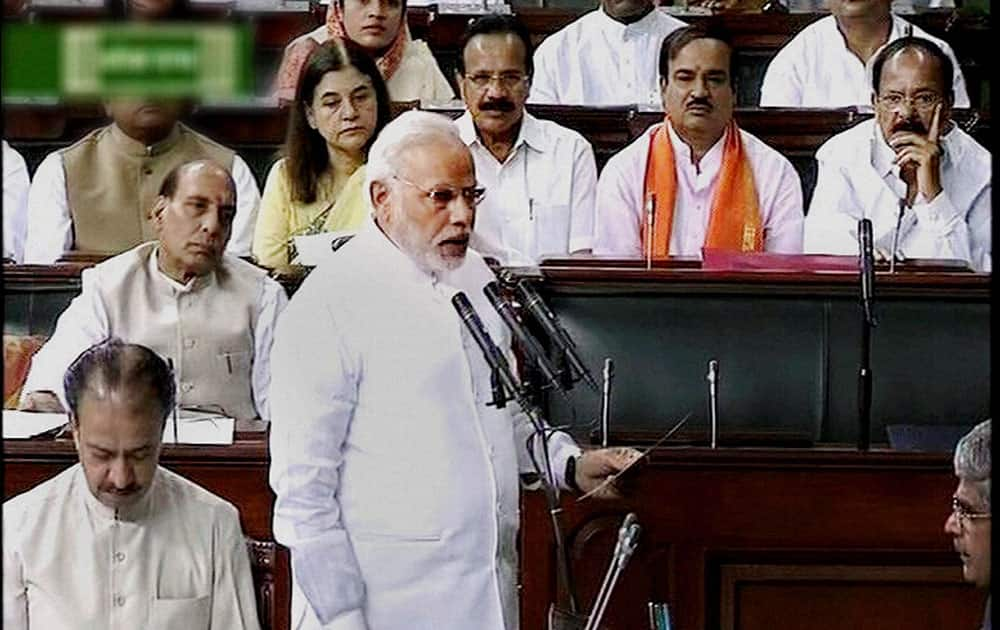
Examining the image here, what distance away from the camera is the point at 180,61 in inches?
36.4

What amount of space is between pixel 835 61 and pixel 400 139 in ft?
10.7

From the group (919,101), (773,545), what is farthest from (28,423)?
(919,101)

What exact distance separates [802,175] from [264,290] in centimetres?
182

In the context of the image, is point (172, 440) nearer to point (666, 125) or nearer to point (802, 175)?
point (666, 125)

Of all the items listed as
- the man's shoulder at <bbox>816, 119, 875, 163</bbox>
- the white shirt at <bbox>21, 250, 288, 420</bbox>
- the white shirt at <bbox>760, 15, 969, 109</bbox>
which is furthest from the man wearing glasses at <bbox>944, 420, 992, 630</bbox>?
the white shirt at <bbox>760, 15, 969, 109</bbox>

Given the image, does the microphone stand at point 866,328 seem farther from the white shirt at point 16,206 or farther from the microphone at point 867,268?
the white shirt at point 16,206

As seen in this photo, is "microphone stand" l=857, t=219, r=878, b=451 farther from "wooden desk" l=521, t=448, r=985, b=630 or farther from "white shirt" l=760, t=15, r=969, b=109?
"white shirt" l=760, t=15, r=969, b=109

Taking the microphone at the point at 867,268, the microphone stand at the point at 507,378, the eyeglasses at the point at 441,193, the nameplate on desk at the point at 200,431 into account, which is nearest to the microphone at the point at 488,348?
the microphone stand at the point at 507,378

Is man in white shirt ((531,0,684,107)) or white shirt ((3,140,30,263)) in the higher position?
man in white shirt ((531,0,684,107))

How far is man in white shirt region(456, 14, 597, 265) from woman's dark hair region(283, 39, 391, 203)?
0.35m

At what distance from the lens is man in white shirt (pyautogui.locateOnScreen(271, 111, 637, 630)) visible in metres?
3.05

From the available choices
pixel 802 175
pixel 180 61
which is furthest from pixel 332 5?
pixel 180 61

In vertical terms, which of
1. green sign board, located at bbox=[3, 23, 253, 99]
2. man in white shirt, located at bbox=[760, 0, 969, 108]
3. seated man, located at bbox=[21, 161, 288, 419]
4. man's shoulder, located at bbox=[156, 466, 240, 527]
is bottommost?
man's shoulder, located at bbox=[156, 466, 240, 527]

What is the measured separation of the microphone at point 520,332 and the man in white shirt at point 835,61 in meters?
3.11
